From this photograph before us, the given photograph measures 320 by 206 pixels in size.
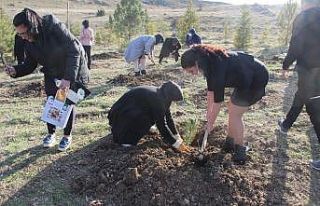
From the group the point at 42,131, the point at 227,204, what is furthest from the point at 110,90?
the point at 227,204

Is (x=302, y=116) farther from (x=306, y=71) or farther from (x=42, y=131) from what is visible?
(x=42, y=131)

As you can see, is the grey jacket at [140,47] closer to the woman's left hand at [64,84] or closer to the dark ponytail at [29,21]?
the woman's left hand at [64,84]

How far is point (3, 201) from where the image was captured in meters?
4.15

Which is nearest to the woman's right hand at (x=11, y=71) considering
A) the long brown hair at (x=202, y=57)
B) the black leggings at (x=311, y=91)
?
the long brown hair at (x=202, y=57)

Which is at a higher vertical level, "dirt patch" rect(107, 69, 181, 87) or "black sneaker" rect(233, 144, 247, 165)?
"black sneaker" rect(233, 144, 247, 165)

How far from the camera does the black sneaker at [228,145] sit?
4.77 meters

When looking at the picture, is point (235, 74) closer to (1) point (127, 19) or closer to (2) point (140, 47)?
(2) point (140, 47)

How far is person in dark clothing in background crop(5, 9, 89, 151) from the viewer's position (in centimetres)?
432

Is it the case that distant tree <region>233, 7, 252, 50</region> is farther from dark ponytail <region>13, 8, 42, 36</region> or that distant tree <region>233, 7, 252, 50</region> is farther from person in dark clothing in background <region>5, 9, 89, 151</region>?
dark ponytail <region>13, 8, 42, 36</region>

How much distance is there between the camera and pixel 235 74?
414cm

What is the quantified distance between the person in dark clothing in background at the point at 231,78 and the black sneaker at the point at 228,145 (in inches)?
1.5

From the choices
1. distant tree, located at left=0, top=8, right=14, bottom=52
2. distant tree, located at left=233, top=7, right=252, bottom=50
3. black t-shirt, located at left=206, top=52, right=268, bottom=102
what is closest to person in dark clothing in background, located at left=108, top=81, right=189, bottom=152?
black t-shirt, located at left=206, top=52, right=268, bottom=102

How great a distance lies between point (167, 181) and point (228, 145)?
0.99 metres

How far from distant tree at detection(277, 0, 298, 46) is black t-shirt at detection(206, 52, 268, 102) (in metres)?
15.3
